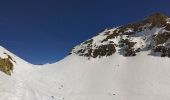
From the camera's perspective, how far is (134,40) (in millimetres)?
56750

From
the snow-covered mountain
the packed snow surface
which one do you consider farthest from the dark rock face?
the packed snow surface

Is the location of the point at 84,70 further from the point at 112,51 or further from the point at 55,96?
the point at 55,96

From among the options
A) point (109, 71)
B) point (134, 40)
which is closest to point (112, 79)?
point (109, 71)

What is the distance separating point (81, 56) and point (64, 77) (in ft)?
44.6

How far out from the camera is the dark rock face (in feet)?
168

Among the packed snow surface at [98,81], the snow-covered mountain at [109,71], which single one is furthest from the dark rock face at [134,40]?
the packed snow surface at [98,81]

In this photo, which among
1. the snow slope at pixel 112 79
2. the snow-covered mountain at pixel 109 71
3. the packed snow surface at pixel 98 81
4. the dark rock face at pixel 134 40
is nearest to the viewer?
the packed snow surface at pixel 98 81

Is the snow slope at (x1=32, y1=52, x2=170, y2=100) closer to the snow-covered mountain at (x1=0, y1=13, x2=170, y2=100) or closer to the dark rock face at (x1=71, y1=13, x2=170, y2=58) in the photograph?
the snow-covered mountain at (x1=0, y1=13, x2=170, y2=100)

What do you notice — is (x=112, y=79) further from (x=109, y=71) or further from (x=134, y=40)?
(x=134, y=40)

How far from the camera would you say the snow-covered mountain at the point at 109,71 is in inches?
1364

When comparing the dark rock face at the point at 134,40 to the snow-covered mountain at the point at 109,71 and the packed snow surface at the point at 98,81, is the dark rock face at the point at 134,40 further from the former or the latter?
the packed snow surface at the point at 98,81

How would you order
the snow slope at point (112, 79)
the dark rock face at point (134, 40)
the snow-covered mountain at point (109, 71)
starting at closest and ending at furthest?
the snow-covered mountain at point (109, 71) < the snow slope at point (112, 79) < the dark rock face at point (134, 40)

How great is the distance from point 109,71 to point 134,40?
13.2 m

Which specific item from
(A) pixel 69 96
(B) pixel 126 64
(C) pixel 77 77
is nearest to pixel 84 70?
(C) pixel 77 77
